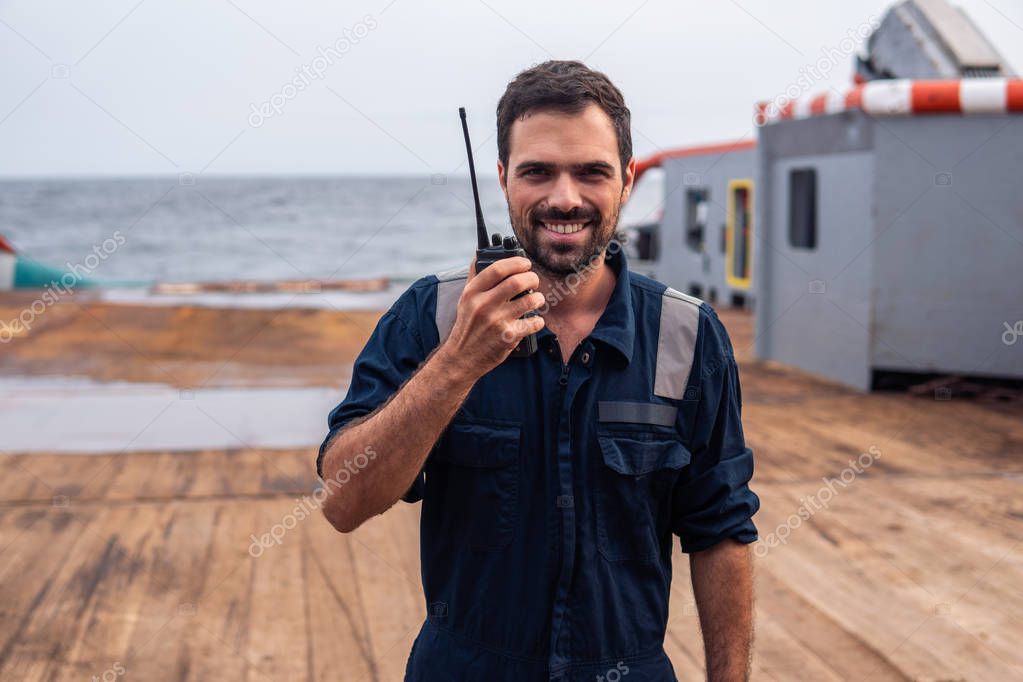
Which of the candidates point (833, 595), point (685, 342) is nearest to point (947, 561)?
point (833, 595)

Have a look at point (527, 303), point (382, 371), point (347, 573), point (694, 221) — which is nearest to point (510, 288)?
point (527, 303)

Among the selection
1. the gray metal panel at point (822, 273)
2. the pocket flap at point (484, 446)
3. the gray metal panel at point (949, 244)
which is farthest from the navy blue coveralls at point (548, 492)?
the gray metal panel at point (822, 273)

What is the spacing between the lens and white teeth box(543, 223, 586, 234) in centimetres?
209

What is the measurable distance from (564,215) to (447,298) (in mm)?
285

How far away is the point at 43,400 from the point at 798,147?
731 centimetres

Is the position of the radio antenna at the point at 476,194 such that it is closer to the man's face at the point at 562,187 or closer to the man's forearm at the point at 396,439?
the man's face at the point at 562,187

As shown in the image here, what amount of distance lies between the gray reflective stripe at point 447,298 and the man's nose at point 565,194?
235 millimetres

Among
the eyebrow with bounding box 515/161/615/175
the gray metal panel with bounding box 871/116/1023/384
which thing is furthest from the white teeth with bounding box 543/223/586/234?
the gray metal panel with bounding box 871/116/1023/384

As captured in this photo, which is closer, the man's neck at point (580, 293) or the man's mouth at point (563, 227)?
the man's mouth at point (563, 227)

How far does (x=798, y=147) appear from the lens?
11.4 meters

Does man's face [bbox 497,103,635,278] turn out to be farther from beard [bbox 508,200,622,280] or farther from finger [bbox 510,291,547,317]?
finger [bbox 510,291,547,317]

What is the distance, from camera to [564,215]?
2.07 m

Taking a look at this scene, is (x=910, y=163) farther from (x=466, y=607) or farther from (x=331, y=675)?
(x=466, y=607)

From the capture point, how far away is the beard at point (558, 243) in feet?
6.85
